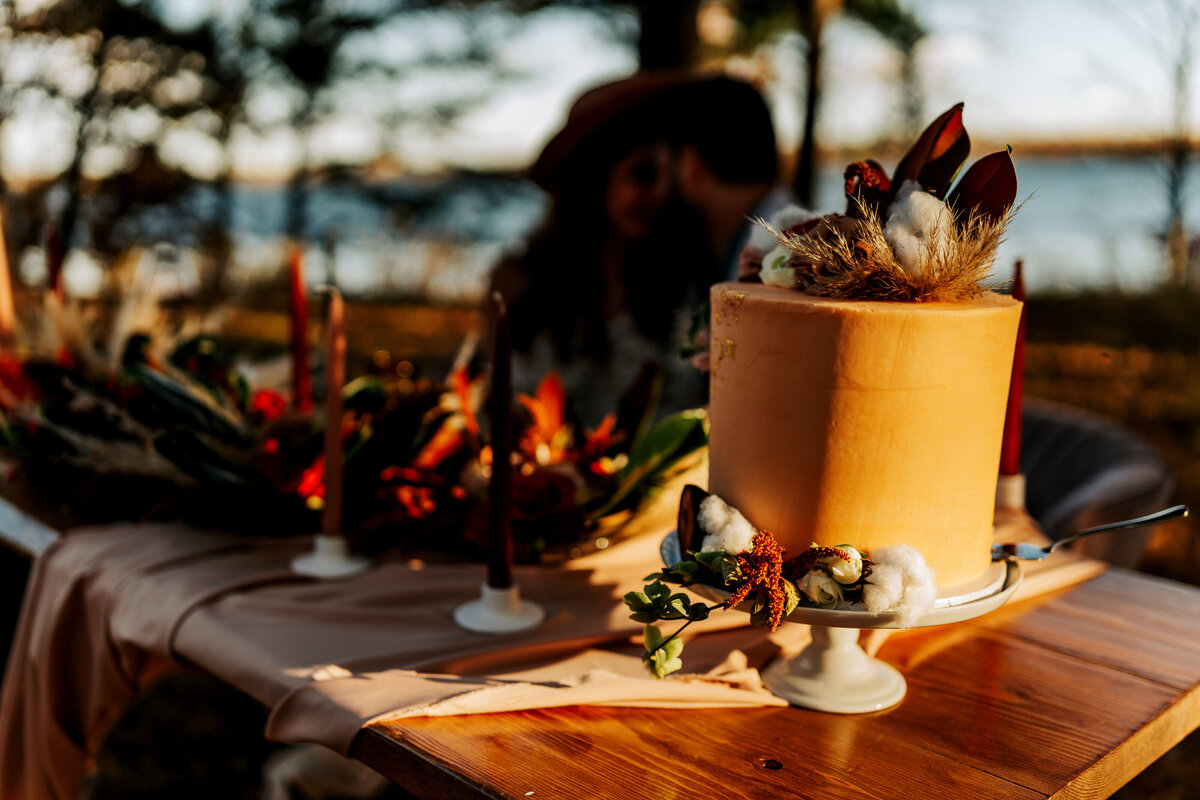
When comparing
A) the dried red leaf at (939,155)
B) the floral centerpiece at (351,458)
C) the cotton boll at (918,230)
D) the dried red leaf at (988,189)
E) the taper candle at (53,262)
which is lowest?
the floral centerpiece at (351,458)

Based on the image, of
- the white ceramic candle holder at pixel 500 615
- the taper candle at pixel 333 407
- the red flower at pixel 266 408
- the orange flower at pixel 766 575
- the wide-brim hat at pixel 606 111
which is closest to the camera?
the orange flower at pixel 766 575

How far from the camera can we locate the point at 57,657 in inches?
41.1

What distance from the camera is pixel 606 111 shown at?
2.10 metres

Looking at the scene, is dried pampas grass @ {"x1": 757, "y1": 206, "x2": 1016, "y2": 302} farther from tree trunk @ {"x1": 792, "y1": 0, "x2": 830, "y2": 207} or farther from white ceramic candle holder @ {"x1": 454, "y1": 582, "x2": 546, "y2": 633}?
tree trunk @ {"x1": 792, "y1": 0, "x2": 830, "y2": 207}

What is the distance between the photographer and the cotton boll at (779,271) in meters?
0.76

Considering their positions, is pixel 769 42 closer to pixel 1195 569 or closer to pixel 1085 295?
pixel 1085 295

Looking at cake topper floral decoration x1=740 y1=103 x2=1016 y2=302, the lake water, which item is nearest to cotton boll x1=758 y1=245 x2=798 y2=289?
cake topper floral decoration x1=740 y1=103 x2=1016 y2=302

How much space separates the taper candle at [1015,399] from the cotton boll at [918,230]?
0.89 ft

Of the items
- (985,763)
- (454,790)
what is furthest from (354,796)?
(985,763)

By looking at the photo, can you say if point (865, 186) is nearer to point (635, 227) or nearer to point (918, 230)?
point (918, 230)

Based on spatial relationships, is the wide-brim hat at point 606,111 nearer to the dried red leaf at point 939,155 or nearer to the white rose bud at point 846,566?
the dried red leaf at point 939,155

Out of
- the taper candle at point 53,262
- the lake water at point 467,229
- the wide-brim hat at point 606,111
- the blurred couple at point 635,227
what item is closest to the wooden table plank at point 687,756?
the taper candle at point 53,262

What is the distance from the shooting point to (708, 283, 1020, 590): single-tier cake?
2.29 feet

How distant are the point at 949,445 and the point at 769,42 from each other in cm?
574
